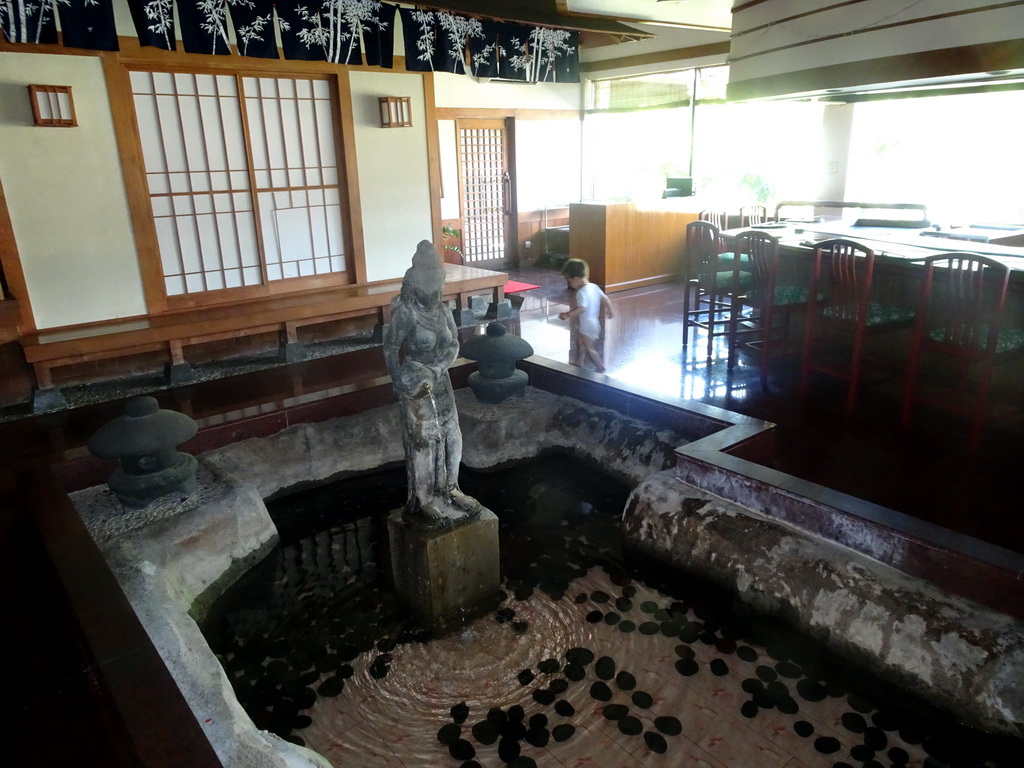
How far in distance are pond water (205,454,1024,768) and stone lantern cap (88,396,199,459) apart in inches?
33.9

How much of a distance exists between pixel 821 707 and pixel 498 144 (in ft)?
33.2

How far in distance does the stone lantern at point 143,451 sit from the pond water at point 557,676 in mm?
691

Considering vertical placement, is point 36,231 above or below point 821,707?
above

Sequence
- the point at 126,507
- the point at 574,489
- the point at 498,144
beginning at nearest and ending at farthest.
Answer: the point at 126,507 → the point at 574,489 → the point at 498,144

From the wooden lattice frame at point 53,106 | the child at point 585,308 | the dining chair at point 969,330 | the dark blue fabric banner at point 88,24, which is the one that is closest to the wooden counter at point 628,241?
the child at point 585,308

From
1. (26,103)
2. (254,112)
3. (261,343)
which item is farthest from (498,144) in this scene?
(26,103)

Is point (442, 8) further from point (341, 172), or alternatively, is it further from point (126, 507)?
point (126, 507)

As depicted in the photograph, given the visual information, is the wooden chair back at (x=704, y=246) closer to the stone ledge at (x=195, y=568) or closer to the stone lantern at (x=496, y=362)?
the stone lantern at (x=496, y=362)

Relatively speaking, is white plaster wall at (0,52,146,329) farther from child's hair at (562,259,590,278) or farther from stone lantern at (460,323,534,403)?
child's hair at (562,259,590,278)

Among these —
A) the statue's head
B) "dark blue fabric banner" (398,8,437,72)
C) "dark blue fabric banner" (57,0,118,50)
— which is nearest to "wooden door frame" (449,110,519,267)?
"dark blue fabric banner" (398,8,437,72)

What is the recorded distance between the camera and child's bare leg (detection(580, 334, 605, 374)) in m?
5.39

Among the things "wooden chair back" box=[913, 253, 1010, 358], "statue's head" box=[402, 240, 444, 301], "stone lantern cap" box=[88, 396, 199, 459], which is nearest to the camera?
"statue's head" box=[402, 240, 444, 301]

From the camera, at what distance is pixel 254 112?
6.47 metres

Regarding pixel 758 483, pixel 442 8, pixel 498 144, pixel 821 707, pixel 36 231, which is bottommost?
pixel 821 707
